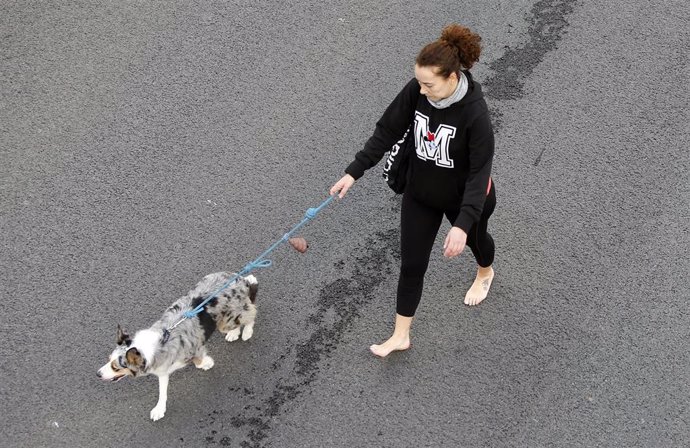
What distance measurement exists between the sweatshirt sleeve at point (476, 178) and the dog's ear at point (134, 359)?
1.85 m

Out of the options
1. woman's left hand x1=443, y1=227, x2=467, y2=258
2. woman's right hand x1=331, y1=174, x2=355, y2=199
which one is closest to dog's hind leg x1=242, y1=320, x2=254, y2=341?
woman's right hand x1=331, y1=174, x2=355, y2=199

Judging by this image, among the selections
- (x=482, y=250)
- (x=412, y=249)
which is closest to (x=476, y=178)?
(x=412, y=249)

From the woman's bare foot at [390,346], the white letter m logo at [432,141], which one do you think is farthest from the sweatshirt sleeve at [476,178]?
the woman's bare foot at [390,346]

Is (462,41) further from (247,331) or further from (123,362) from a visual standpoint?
(123,362)

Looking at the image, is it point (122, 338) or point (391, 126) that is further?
point (122, 338)

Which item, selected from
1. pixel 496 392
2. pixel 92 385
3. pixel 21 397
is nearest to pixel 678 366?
pixel 496 392

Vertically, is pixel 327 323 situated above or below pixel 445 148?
below

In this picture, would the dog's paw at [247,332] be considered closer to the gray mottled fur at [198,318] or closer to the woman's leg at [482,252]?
the gray mottled fur at [198,318]

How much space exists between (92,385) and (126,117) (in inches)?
90.8

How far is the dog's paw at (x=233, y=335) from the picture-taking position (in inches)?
194

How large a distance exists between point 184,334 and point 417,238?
4.75ft

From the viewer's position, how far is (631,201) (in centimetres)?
577

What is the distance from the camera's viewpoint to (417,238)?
4410mm

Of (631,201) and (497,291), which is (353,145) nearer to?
(497,291)
